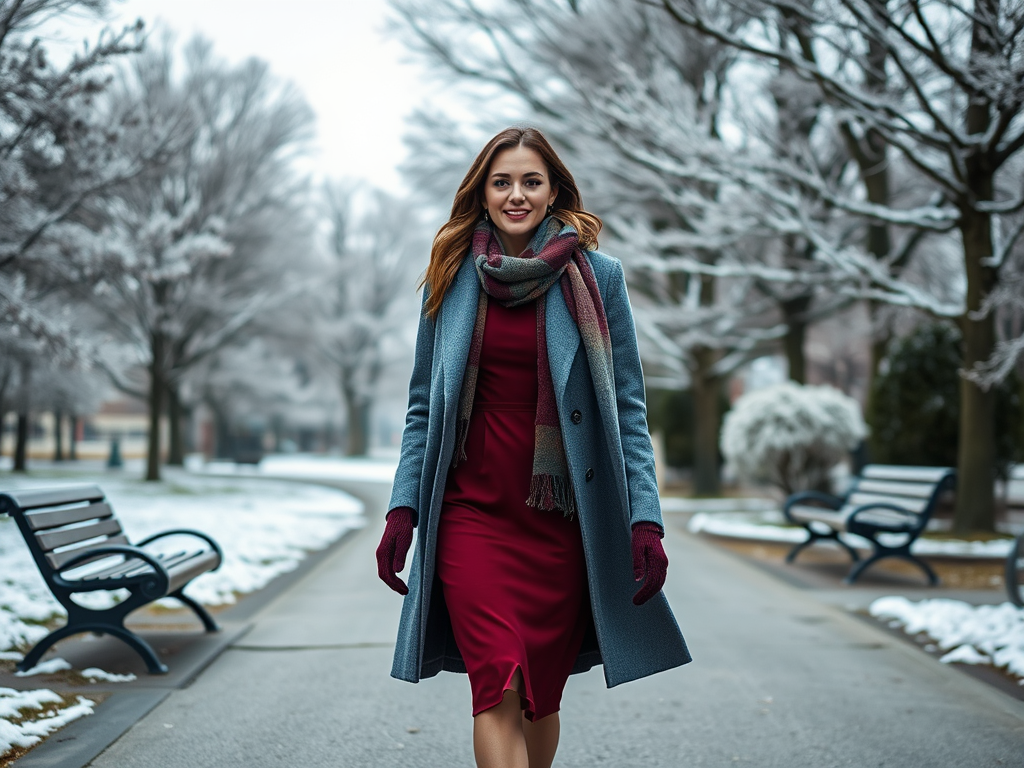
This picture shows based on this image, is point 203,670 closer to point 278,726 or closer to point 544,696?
point 278,726

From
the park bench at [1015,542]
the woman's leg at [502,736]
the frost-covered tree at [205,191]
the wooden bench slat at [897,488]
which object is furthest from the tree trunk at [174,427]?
the woman's leg at [502,736]

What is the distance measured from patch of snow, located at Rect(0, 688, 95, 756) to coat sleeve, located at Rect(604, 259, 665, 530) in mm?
2477

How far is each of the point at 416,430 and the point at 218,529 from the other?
901cm

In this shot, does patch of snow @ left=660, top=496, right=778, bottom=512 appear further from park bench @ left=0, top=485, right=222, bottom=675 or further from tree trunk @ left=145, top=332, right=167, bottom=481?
park bench @ left=0, top=485, right=222, bottom=675

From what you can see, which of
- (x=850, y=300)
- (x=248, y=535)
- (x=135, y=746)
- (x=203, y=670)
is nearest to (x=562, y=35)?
(x=850, y=300)

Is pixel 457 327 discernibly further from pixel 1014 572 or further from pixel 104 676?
pixel 1014 572

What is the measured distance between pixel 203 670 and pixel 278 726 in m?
1.14

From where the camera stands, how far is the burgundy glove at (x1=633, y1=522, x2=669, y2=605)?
2.56m

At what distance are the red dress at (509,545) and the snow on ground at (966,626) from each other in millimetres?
3364

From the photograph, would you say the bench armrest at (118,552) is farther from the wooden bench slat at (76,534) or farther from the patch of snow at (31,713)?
the patch of snow at (31,713)

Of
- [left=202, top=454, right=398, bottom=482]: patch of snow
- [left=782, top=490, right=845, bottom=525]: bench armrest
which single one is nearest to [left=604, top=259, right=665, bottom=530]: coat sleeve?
[left=782, top=490, right=845, bottom=525]: bench armrest

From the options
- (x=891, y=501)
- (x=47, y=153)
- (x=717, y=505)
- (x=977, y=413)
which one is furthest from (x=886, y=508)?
(x=717, y=505)

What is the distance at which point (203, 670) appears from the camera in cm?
523

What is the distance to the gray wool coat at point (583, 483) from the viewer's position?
2.66m
